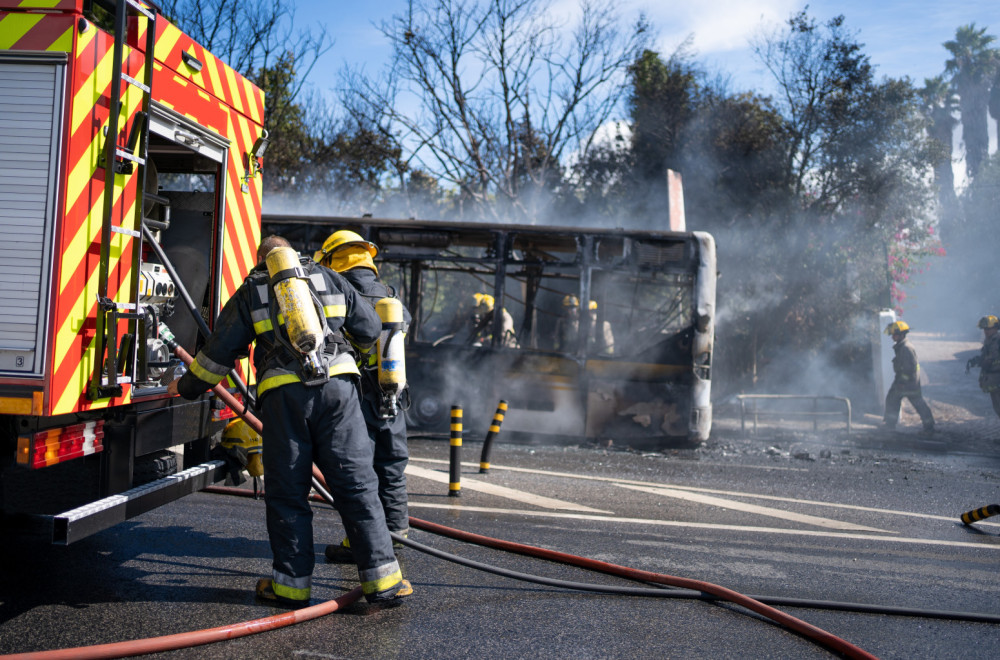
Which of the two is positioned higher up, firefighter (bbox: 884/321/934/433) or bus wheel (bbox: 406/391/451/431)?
firefighter (bbox: 884/321/934/433)

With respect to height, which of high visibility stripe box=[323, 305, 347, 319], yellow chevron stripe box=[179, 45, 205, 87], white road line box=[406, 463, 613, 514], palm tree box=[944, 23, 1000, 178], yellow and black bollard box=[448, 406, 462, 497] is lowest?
white road line box=[406, 463, 613, 514]

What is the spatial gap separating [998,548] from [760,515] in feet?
5.19

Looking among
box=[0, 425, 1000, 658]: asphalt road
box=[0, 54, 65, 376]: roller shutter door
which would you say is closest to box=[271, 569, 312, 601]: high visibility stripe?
box=[0, 425, 1000, 658]: asphalt road

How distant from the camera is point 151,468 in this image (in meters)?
3.98

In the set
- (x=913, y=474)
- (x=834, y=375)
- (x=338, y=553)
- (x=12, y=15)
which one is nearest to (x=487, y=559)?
(x=338, y=553)

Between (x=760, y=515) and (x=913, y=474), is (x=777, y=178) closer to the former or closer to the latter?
(x=913, y=474)

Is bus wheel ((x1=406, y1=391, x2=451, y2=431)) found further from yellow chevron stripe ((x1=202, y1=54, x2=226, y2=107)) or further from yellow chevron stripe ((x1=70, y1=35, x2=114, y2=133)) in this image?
yellow chevron stripe ((x1=70, y1=35, x2=114, y2=133))

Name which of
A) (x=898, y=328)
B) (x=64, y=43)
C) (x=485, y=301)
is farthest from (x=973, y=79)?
(x=64, y=43)

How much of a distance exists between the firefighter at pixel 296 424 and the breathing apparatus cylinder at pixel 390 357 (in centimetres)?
68

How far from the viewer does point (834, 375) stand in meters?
17.4

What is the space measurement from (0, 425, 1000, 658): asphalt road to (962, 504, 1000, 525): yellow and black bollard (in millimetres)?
111

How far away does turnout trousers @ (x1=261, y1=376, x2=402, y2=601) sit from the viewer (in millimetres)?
3635

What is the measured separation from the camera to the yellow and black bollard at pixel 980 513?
584 centimetres

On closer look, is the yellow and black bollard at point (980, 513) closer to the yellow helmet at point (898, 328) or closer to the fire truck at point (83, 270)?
the fire truck at point (83, 270)
